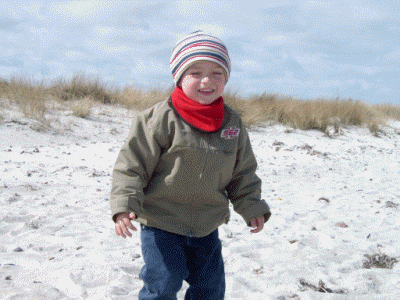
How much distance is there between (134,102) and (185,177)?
8.55 metres

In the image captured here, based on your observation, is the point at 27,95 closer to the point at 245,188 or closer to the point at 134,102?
the point at 134,102

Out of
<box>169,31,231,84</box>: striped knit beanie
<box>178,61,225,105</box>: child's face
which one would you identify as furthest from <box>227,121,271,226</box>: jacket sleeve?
<box>169,31,231,84</box>: striped knit beanie

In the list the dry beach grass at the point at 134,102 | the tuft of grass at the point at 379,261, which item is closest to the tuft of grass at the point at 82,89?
the dry beach grass at the point at 134,102

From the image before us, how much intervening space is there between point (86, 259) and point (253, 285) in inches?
48.3

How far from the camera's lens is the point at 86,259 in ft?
9.81

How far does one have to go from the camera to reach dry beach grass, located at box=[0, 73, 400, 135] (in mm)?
8547

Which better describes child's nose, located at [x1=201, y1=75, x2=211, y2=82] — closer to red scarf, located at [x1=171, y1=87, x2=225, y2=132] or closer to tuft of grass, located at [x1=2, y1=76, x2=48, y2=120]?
red scarf, located at [x1=171, y1=87, x2=225, y2=132]

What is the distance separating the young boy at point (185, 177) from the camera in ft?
6.12

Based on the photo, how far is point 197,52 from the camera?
2004mm

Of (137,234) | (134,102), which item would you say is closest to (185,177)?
(137,234)

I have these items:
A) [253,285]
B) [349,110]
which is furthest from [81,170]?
[349,110]

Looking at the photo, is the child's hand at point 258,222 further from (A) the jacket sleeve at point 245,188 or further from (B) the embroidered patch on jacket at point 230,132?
(B) the embroidered patch on jacket at point 230,132

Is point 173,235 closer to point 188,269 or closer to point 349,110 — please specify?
point 188,269

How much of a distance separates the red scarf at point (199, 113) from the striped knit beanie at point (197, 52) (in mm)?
159
